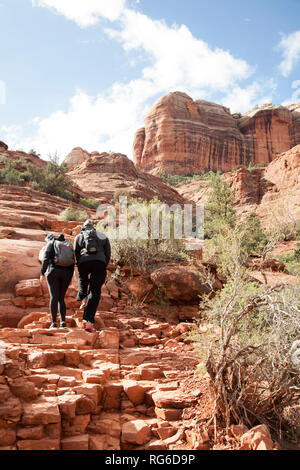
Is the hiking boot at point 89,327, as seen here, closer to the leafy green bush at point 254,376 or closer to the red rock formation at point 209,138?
the leafy green bush at point 254,376

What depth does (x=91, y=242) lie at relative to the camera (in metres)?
5.00

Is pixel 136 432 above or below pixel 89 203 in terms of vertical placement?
below

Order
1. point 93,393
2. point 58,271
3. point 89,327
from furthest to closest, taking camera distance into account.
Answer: point 58,271, point 89,327, point 93,393

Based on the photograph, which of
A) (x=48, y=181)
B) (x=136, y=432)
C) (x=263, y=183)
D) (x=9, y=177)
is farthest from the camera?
(x=263, y=183)

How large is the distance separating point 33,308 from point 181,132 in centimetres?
5335

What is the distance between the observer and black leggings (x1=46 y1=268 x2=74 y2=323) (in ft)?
16.0

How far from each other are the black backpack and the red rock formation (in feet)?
164

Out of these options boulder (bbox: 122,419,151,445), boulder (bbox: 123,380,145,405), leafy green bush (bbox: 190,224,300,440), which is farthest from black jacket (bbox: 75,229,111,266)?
boulder (bbox: 122,419,151,445)

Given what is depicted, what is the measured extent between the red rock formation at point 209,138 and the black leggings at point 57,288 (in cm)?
5029

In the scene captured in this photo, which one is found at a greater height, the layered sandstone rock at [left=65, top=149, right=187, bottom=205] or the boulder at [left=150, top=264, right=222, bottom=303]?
the layered sandstone rock at [left=65, top=149, right=187, bottom=205]

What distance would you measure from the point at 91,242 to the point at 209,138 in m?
54.7

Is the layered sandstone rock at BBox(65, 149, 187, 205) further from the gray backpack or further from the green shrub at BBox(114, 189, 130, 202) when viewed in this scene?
the gray backpack

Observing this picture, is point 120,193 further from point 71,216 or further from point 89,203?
point 71,216

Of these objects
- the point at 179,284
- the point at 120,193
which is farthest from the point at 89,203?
the point at 179,284
